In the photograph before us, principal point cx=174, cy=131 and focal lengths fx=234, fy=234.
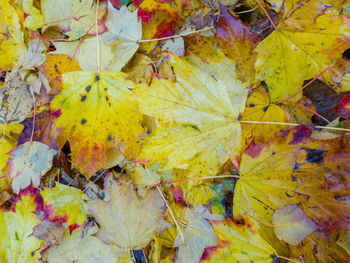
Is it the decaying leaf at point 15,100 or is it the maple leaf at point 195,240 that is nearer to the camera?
the maple leaf at point 195,240

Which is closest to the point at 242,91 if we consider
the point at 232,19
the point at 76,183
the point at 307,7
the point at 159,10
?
the point at 232,19

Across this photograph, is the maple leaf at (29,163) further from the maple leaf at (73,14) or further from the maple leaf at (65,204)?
the maple leaf at (73,14)

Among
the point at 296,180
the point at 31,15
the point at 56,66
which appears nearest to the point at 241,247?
the point at 296,180

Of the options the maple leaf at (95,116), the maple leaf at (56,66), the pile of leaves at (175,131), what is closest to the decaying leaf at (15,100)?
the pile of leaves at (175,131)

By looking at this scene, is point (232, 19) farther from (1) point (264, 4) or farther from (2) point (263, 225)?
(2) point (263, 225)

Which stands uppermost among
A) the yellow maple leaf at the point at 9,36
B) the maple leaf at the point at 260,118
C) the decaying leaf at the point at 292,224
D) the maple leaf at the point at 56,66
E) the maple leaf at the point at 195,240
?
the yellow maple leaf at the point at 9,36

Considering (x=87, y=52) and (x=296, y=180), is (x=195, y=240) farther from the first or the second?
(x=87, y=52)
